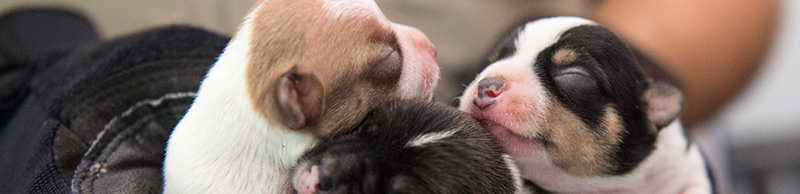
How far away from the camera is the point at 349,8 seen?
111cm

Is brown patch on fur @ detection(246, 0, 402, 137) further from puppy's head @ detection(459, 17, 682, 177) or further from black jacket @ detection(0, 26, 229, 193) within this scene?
black jacket @ detection(0, 26, 229, 193)

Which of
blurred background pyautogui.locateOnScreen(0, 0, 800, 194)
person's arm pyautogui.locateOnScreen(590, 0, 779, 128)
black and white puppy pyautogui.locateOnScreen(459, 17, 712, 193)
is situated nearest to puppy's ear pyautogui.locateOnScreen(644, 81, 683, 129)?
black and white puppy pyautogui.locateOnScreen(459, 17, 712, 193)

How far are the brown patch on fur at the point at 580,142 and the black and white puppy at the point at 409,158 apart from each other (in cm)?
22

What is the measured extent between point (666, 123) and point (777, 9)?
1615mm

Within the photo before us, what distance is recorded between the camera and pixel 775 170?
364 centimetres

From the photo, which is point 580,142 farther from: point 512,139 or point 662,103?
point 662,103

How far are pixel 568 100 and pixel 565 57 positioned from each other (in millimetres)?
94

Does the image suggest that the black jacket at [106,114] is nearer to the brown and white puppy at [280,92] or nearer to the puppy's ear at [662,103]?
the brown and white puppy at [280,92]

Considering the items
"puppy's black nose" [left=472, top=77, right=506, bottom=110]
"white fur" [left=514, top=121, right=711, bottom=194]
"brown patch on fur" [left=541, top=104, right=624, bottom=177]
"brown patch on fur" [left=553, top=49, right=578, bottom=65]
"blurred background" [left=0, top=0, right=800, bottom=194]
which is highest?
"brown patch on fur" [left=553, top=49, right=578, bottom=65]

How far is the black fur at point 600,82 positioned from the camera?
1.27 metres

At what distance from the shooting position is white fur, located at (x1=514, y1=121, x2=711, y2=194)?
1.31 meters

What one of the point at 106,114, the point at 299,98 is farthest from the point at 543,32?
the point at 106,114

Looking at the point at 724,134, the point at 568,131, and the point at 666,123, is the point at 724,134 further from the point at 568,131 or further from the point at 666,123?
the point at 568,131

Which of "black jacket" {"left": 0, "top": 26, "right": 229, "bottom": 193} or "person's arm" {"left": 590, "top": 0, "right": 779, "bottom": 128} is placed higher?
"black jacket" {"left": 0, "top": 26, "right": 229, "bottom": 193}
